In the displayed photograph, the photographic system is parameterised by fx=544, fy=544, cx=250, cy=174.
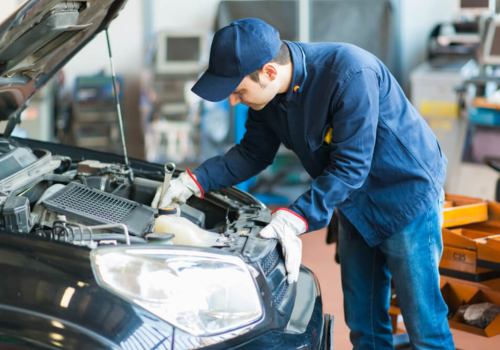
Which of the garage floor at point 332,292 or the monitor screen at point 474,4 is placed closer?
the garage floor at point 332,292

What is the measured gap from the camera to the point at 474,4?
4734 millimetres

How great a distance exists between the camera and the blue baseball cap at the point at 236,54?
4.92 feet

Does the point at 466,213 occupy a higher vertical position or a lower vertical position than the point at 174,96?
higher

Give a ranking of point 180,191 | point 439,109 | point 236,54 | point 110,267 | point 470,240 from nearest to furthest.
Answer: point 110,267
point 236,54
point 180,191
point 470,240
point 439,109

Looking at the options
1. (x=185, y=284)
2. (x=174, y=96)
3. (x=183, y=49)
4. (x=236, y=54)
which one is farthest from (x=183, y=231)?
(x=183, y=49)

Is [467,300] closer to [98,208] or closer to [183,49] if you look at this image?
[98,208]

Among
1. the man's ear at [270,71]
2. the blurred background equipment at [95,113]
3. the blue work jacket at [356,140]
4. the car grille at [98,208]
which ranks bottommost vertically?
the blurred background equipment at [95,113]

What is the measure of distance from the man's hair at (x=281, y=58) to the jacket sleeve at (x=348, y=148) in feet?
0.64

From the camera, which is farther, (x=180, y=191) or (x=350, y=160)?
(x=180, y=191)

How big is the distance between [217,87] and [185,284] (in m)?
0.57

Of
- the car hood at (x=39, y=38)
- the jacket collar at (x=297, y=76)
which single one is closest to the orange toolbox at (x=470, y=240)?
the jacket collar at (x=297, y=76)

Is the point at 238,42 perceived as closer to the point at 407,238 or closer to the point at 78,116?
→ the point at 407,238

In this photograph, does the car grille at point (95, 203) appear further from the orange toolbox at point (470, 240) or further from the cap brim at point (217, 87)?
the orange toolbox at point (470, 240)

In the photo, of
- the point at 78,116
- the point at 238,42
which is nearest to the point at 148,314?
the point at 238,42
